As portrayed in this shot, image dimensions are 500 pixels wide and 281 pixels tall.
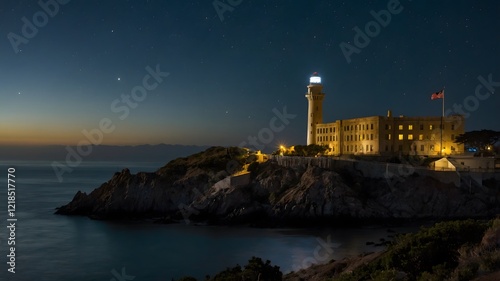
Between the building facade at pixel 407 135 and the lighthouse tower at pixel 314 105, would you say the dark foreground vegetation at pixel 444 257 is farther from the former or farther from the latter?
the lighthouse tower at pixel 314 105

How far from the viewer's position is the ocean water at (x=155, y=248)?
38625mm

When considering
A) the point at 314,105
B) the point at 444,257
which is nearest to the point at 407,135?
the point at 314,105

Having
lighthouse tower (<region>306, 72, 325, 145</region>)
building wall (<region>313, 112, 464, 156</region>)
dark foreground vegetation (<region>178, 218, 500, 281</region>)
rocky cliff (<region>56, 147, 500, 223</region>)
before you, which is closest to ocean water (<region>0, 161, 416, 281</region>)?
rocky cliff (<region>56, 147, 500, 223</region>)

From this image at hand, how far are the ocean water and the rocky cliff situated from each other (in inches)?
135

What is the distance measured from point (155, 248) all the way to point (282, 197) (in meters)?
17.4

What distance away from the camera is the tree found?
7156 centimetres

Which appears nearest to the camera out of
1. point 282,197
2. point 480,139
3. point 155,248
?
point 155,248

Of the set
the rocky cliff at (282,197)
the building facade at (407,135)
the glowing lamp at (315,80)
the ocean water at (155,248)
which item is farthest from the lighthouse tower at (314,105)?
the ocean water at (155,248)

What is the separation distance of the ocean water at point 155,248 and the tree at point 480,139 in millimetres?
25864

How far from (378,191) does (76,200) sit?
38179mm

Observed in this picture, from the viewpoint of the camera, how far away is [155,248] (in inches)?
1822

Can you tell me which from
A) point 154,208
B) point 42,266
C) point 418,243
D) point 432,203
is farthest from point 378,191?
point 418,243

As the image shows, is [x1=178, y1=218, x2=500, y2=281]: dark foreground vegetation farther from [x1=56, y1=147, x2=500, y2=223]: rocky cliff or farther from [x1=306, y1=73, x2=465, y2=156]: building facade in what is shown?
[x1=306, y1=73, x2=465, y2=156]: building facade

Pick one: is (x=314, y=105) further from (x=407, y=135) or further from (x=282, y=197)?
(x=282, y=197)
